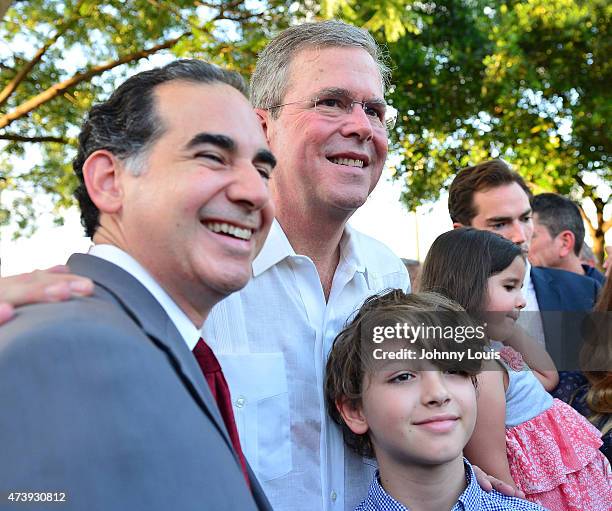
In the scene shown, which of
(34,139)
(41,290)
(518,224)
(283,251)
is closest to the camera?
(41,290)

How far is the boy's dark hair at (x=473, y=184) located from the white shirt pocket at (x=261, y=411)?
230 cm

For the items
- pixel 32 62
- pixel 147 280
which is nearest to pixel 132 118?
pixel 147 280

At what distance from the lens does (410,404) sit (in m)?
2.37

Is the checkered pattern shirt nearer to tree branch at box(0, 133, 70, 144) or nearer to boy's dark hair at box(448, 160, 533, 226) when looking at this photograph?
boy's dark hair at box(448, 160, 533, 226)

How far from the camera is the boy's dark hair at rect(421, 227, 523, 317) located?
2928 mm

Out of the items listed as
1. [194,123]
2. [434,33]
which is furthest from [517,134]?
[194,123]

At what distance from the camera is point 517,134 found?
12102 millimetres

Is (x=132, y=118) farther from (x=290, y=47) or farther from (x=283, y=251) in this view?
(x=290, y=47)

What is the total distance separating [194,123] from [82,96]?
9.47m

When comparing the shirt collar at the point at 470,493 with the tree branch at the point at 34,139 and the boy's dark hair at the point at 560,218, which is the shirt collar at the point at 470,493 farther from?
the tree branch at the point at 34,139

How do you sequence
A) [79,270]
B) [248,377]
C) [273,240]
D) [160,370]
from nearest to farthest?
[160,370] < [79,270] < [248,377] < [273,240]

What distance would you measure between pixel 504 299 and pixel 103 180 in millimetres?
1711

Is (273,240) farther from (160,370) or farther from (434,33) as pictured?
(434,33)

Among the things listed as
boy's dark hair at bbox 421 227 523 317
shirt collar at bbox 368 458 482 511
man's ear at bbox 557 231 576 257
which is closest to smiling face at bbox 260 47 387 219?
boy's dark hair at bbox 421 227 523 317
